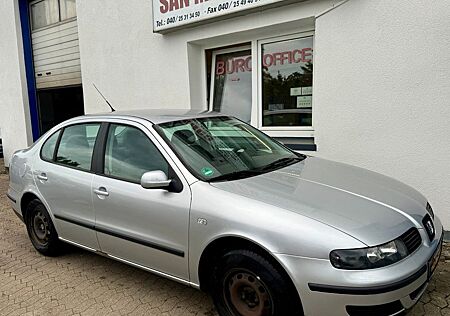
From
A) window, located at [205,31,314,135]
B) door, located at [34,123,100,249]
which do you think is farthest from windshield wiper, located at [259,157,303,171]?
window, located at [205,31,314,135]

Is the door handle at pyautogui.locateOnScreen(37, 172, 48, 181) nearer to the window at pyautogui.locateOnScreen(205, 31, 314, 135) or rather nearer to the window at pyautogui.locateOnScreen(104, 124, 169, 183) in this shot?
the window at pyautogui.locateOnScreen(104, 124, 169, 183)

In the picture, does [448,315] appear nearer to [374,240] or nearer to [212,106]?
[374,240]

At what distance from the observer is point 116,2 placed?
6.83 metres

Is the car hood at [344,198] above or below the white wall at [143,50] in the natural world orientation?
below

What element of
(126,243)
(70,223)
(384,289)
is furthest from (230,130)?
(384,289)

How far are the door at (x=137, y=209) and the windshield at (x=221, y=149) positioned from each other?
0.18 meters

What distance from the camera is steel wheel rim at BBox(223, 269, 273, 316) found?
2.37 metres

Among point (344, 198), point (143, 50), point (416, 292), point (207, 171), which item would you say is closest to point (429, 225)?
point (416, 292)

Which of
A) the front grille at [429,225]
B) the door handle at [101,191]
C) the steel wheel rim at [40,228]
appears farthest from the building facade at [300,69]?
the steel wheel rim at [40,228]

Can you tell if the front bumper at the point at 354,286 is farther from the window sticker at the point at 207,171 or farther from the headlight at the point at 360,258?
the window sticker at the point at 207,171

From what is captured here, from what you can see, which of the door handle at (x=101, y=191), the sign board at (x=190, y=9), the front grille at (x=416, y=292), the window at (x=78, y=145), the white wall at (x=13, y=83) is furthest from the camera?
the white wall at (x=13, y=83)

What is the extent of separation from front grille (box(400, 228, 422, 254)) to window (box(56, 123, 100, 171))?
2.70 meters

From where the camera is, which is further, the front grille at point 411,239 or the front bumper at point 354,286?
the front grille at point 411,239

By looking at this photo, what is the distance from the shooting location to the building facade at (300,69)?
4094mm
